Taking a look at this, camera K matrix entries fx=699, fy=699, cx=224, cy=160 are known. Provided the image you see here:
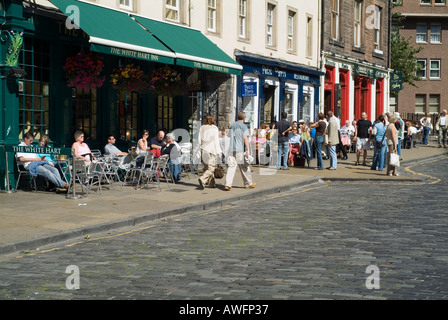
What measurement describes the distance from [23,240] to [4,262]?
944 millimetres

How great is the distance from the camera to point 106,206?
13.0 m

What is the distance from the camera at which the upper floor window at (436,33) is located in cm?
6434

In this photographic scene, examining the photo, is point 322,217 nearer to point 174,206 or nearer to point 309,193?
point 174,206

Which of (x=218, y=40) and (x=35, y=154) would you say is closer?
(x=35, y=154)

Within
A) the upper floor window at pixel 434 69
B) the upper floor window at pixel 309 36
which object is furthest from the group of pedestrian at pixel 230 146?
the upper floor window at pixel 434 69

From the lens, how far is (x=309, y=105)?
32281 millimetres

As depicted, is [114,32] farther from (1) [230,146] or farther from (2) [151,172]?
(1) [230,146]

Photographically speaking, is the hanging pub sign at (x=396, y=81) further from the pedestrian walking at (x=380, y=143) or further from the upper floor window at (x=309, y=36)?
the pedestrian walking at (x=380, y=143)

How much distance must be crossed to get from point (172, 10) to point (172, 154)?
6038mm

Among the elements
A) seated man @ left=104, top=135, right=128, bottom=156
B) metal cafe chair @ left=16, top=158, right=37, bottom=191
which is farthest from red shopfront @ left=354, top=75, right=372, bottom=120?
metal cafe chair @ left=16, top=158, right=37, bottom=191

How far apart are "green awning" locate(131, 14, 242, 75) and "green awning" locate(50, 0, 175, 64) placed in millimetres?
486

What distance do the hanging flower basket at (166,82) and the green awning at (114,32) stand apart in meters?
1.43

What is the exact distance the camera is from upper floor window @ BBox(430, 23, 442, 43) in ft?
211
